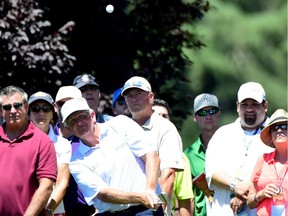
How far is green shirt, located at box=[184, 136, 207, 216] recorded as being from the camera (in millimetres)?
12031

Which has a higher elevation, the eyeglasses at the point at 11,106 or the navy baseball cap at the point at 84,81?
the navy baseball cap at the point at 84,81

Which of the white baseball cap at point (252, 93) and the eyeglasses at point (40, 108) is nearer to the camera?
the white baseball cap at point (252, 93)

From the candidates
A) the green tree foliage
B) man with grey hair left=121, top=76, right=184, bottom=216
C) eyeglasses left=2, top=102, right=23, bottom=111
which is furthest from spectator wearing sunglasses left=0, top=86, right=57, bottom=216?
the green tree foliage

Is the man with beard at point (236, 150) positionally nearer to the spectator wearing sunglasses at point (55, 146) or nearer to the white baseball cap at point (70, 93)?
the spectator wearing sunglasses at point (55, 146)

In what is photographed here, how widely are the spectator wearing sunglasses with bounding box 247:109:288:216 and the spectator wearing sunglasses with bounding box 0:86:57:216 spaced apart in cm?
186

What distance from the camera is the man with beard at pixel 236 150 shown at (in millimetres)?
10438

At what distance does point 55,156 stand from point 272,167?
78.4 inches

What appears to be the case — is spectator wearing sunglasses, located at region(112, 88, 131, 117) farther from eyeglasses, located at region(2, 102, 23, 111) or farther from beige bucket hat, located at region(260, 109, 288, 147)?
beige bucket hat, located at region(260, 109, 288, 147)

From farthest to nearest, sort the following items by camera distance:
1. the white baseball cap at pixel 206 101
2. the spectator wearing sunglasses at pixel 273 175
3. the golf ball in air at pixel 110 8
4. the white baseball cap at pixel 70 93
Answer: the golf ball in air at pixel 110 8 → the white baseball cap at pixel 206 101 → the white baseball cap at pixel 70 93 → the spectator wearing sunglasses at pixel 273 175

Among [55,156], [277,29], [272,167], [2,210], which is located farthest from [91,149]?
[277,29]

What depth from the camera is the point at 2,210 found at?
32.8 ft

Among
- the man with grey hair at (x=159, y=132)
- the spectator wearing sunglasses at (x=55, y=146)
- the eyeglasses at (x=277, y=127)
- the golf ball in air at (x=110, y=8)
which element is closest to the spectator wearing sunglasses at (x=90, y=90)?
the spectator wearing sunglasses at (x=55, y=146)

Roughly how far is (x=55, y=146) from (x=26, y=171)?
1.01 m

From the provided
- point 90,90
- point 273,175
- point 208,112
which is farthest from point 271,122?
point 90,90
